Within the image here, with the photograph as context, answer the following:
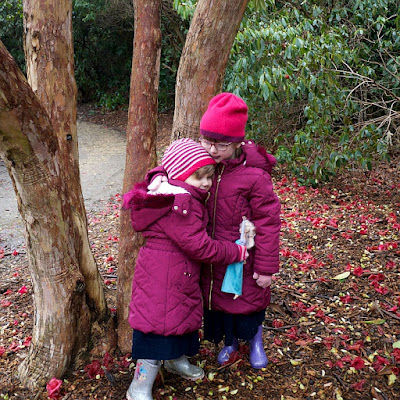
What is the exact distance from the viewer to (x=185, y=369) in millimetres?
2650

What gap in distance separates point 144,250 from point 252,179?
2.22 ft

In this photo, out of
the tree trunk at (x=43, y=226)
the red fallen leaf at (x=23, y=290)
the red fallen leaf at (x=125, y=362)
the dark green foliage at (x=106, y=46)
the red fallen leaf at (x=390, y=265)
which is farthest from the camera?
the dark green foliage at (x=106, y=46)

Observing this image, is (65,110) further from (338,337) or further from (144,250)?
(338,337)

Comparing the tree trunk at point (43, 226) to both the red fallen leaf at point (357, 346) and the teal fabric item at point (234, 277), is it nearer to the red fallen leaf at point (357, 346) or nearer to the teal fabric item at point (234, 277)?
the teal fabric item at point (234, 277)

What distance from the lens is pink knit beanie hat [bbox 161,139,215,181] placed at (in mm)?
2166

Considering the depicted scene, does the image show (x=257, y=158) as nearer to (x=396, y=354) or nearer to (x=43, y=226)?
(x=43, y=226)

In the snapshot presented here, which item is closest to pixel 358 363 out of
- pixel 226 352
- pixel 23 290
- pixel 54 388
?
pixel 226 352

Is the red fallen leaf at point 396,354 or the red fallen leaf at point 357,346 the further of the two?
the red fallen leaf at point 357,346

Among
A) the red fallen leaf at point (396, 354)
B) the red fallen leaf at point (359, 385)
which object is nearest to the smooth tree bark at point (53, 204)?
the red fallen leaf at point (359, 385)

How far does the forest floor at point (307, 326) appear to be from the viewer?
2.59m

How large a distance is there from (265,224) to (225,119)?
59 cm

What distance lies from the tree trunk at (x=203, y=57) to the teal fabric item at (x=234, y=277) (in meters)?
0.80

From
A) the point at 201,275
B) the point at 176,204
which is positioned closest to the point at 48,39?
the point at 176,204

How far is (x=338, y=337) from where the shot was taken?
3.04 m
